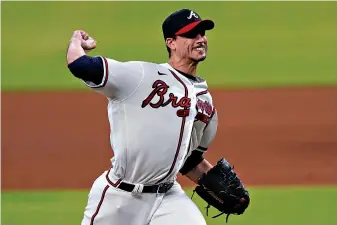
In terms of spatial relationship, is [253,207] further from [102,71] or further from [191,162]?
[102,71]

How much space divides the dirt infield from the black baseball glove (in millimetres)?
2754

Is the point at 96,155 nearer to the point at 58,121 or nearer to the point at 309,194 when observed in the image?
the point at 58,121

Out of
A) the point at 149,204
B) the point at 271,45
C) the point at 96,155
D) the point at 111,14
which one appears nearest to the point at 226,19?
the point at 271,45

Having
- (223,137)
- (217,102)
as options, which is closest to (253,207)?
(223,137)

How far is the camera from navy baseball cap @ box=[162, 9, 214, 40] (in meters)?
4.08

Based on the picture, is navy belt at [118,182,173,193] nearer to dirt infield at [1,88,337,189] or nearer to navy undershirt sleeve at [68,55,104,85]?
navy undershirt sleeve at [68,55,104,85]

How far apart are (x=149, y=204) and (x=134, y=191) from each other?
0.10 m

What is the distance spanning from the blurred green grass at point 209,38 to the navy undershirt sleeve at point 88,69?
568 centimetres

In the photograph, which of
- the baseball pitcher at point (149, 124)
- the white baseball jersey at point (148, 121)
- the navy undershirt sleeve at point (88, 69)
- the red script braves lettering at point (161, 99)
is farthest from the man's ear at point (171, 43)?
the navy undershirt sleeve at point (88, 69)

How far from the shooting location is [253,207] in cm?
652

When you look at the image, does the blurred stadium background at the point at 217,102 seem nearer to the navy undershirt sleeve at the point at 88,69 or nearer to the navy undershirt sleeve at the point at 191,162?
the navy undershirt sleeve at the point at 191,162

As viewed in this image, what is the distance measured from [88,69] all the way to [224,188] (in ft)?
3.74

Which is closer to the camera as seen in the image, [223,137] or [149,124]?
[149,124]

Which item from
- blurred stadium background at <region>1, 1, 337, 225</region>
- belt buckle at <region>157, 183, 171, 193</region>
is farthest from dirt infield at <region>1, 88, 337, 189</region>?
belt buckle at <region>157, 183, 171, 193</region>
